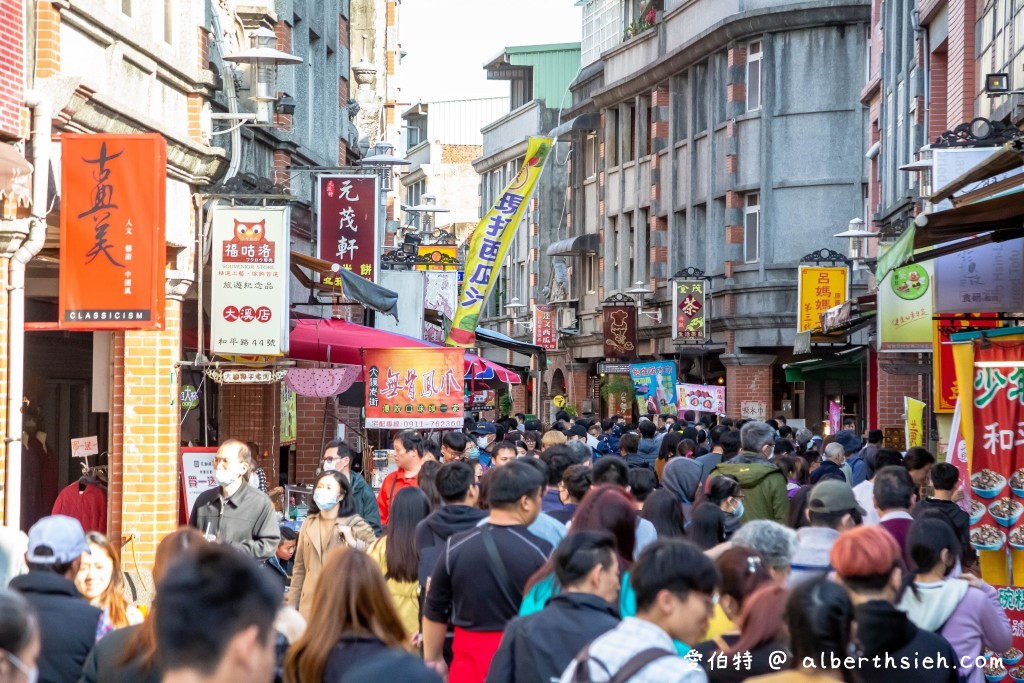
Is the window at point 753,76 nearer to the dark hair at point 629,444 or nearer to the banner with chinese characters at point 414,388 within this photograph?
the dark hair at point 629,444

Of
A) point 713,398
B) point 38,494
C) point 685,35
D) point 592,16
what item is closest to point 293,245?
point 38,494

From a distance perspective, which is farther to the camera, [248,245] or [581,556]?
[248,245]

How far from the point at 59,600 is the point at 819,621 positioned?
2.92 meters

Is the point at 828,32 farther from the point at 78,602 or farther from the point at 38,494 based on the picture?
the point at 78,602

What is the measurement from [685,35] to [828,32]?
513cm

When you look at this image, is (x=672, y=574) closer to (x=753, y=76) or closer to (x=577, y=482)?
(x=577, y=482)

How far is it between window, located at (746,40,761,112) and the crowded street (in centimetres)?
11

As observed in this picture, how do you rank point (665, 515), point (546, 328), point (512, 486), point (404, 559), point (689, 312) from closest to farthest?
point (512, 486)
point (404, 559)
point (665, 515)
point (689, 312)
point (546, 328)

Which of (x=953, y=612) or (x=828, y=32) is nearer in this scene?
(x=953, y=612)

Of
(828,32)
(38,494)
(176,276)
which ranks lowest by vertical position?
(38,494)

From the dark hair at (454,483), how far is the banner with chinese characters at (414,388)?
8163mm

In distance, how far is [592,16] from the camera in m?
49.6

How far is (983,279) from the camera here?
1411cm

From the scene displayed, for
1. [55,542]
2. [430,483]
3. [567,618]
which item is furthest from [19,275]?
[567,618]
